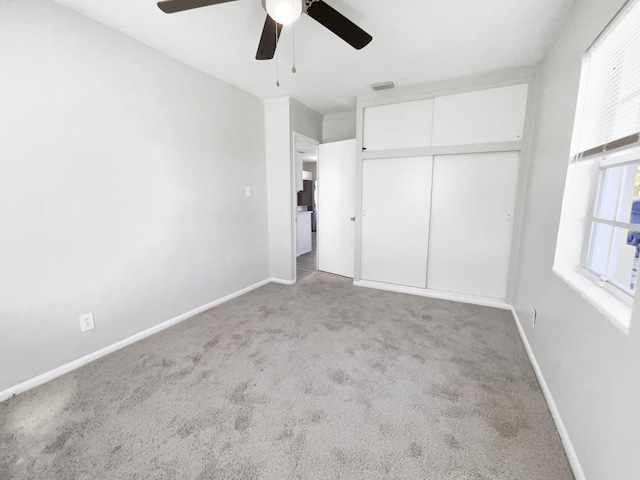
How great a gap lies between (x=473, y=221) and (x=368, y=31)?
2194mm

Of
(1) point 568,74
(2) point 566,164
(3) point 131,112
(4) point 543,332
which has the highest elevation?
(1) point 568,74

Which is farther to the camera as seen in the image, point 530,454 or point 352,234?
point 352,234

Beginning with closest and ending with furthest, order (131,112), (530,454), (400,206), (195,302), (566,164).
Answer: (530,454) < (566,164) < (131,112) < (195,302) < (400,206)

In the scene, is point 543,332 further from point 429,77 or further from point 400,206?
point 429,77

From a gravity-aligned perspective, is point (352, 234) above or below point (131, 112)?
below

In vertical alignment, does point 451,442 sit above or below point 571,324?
below

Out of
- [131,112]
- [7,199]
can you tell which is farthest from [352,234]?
[7,199]

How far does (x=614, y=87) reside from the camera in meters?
1.35

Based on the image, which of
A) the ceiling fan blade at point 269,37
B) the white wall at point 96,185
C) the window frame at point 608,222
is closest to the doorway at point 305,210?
the white wall at point 96,185

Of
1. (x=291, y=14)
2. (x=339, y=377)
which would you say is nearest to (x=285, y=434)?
(x=339, y=377)

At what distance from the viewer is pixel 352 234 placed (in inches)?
157

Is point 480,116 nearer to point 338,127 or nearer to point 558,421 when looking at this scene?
point 338,127

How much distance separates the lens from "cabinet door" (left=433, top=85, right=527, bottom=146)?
9.06 ft

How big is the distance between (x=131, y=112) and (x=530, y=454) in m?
3.40
